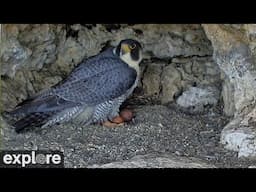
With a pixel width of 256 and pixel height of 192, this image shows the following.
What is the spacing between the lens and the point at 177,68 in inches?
132

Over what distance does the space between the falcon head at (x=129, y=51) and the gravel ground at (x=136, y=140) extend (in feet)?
0.69

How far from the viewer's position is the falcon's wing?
306 cm

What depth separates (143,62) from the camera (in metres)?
3.35

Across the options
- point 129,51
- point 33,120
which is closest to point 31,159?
point 33,120

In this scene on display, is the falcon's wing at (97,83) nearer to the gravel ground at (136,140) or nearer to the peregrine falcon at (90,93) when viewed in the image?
the peregrine falcon at (90,93)

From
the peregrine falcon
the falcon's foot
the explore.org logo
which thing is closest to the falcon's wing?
the peregrine falcon

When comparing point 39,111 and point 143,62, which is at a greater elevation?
point 143,62

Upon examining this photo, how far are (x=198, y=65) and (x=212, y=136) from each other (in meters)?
0.37

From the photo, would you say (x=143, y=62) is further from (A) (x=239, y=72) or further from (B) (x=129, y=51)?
(A) (x=239, y=72)

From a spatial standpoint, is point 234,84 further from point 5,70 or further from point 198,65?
point 5,70

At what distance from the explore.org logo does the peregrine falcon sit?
15cm

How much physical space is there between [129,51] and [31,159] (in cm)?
58

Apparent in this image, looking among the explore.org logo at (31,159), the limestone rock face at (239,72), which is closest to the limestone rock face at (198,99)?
the limestone rock face at (239,72)

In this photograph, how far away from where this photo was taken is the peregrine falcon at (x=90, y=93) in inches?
119
